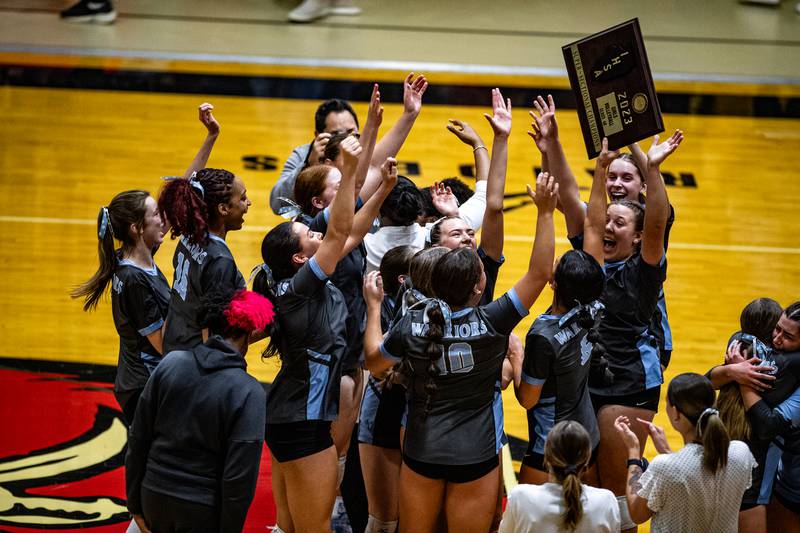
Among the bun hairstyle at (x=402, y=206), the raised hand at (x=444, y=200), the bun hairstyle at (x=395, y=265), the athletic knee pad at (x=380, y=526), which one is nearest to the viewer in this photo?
the bun hairstyle at (x=395, y=265)

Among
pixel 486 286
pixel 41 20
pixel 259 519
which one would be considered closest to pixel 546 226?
pixel 486 286

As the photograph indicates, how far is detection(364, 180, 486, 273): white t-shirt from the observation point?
5090 millimetres

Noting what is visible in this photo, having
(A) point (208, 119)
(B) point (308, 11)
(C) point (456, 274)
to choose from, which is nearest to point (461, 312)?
(C) point (456, 274)

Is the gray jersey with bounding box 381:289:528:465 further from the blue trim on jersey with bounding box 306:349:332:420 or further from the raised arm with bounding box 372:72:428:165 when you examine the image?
the raised arm with bounding box 372:72:428:165

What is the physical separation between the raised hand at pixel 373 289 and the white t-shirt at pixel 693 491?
121 centimetres

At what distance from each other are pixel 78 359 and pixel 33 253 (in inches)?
71.2

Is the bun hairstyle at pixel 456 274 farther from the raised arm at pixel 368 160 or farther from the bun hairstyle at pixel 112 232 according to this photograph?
the bun hairstyle at pixel 112 232

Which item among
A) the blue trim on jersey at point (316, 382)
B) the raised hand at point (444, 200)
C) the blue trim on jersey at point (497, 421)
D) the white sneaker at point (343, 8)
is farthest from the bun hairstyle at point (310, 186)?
the white sneaker at point (343, 8)

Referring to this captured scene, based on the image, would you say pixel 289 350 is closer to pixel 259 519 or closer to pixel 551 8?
pixel 259 519

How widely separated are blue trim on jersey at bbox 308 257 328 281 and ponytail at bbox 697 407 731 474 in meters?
1.54

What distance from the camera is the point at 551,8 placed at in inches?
567

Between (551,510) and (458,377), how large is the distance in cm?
69

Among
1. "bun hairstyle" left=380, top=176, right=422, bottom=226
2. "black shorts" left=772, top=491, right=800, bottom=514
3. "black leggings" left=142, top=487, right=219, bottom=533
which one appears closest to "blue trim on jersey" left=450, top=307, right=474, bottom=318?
"bun hairstyle" left=380, top=176, right=422, bottom=226

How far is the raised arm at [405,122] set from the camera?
5066mm
